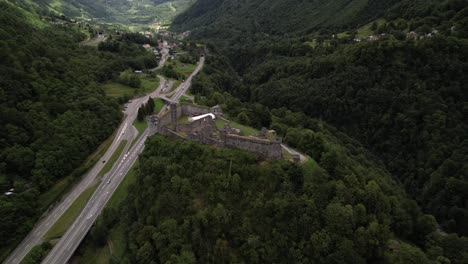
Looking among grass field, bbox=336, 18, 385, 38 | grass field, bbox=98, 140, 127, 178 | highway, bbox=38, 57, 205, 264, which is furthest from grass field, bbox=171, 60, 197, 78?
grass field, bbox=336, 18, 385, 38

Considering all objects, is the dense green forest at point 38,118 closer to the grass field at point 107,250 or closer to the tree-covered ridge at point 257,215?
the grass field at point 107,250

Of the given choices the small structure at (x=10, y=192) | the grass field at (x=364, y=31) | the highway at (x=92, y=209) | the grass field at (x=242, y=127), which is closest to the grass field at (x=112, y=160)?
the highway at (x=92, y=209)

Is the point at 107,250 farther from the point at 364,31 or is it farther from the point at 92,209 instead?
the point at 364,31

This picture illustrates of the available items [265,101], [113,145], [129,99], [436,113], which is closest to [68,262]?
[113,145]

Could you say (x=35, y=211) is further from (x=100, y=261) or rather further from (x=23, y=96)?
(x=23, y=96)

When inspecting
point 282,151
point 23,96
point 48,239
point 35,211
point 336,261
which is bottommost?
point 336,261

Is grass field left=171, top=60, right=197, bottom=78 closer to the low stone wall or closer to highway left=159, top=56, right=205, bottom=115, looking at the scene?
highway left=159, top=56, right=205, bottom=115
